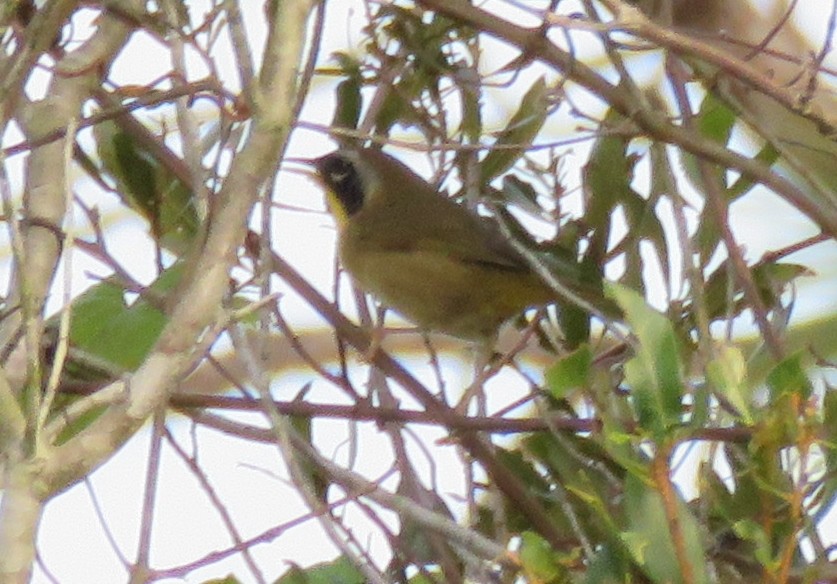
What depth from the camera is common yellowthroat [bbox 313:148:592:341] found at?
2.57 m


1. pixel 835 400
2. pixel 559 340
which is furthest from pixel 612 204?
pixel 835 400

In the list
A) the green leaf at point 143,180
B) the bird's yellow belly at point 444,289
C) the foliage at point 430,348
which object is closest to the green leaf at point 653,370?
the foliage at point 430,348

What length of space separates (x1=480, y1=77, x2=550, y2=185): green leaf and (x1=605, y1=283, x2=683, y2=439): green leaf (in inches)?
32.6

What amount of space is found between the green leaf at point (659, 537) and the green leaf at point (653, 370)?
77 millimetres

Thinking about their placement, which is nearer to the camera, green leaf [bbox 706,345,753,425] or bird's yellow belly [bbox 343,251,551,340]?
green leaf [bbox 706,345,753,425]

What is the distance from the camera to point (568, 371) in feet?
3.60

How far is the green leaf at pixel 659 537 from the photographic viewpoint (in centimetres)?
107

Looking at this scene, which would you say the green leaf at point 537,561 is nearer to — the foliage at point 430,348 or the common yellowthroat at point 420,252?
the foliage at point 430,348

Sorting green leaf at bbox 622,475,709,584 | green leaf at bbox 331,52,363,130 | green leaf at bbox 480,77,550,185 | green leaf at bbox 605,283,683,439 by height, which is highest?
green leaf at bbox 331,52,363,130

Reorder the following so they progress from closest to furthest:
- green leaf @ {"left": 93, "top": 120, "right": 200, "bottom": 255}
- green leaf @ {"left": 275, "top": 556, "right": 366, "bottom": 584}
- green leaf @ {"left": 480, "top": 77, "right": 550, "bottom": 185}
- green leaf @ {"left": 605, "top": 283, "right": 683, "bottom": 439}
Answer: green leaf @ {"left": 605, "top": 283, "right": 683, "bottom": 439} < green leaf @ {"left": 275, "top": 556, "right": 366, "bottom": 584} < green leaf @ {"left": 93, "top": 120, "right": 200, "bottom": 255} < green leaf @ {"left": 480, "top": 77, "right": 550, "bottom": 185}

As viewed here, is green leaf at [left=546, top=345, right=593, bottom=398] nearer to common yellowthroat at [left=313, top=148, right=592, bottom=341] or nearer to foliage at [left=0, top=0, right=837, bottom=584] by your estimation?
foliage at [left=0, top=0, right=837, bottom=584]

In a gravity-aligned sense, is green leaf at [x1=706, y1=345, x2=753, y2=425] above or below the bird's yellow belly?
below

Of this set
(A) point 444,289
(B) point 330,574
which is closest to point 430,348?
(B) point 330,574

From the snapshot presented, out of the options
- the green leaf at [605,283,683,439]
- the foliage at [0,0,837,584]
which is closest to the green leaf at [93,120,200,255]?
the foliage at [0,0,837,584]
